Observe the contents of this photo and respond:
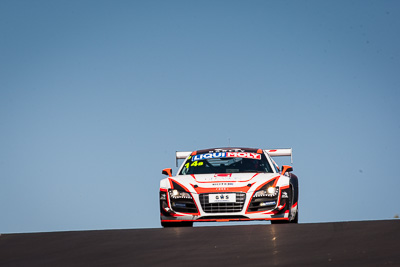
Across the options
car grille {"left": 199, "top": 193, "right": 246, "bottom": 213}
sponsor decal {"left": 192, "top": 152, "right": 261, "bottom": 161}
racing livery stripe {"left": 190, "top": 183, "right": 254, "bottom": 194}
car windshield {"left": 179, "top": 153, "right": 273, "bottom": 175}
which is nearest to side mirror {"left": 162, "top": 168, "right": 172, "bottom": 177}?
car windshield {"left": 179, "top": 153, "right": 273, "bottom": 175}

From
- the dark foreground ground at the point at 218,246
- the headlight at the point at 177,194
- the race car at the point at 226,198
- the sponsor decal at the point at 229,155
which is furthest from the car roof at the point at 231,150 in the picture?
the dark foreground ground at the point at 218,246

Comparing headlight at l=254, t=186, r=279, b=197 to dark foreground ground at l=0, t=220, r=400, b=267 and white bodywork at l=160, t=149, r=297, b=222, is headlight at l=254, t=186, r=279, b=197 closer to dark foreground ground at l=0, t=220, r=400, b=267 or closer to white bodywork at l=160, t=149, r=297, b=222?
white bodywork at l=160, t=149, r=297, b=222

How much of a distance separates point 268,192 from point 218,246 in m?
4.89

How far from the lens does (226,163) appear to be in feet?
46.6

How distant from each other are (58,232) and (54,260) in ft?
11.3

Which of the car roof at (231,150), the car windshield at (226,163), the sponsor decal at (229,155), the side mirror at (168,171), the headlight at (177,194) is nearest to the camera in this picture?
the headlight at (177,194)

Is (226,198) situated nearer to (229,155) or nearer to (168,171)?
(168,171)

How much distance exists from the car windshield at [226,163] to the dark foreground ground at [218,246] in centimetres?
382

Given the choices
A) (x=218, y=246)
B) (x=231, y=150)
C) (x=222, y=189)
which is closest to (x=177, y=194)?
(x=222, y=189)

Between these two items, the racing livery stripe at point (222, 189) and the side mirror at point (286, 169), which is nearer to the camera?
the racing livery stripe at point (222, 189)

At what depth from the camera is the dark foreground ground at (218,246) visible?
6496 millimetres

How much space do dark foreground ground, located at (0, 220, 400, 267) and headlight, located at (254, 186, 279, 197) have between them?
241 cm

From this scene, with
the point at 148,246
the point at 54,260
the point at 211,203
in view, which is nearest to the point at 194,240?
the point at 148,246

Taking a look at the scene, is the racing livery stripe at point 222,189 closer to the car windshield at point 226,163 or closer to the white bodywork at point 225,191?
the white bodywork at point 225,191
